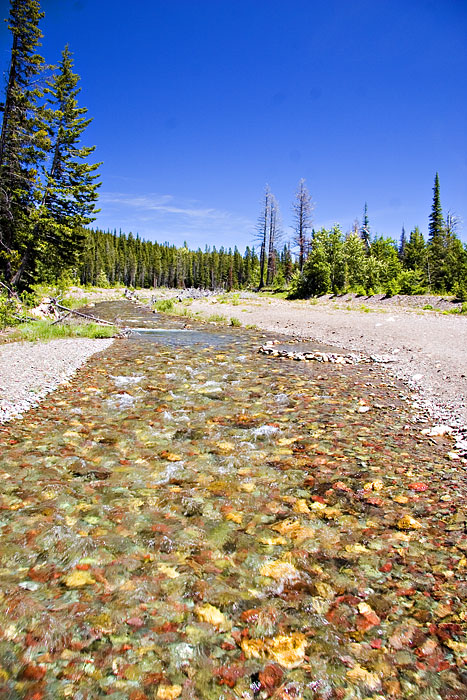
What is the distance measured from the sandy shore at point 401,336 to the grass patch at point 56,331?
9633mm

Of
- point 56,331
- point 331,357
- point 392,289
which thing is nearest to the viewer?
point 331,357

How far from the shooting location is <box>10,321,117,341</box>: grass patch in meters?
15.0

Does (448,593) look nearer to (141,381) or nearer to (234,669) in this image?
(234,669)

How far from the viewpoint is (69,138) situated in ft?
89.7

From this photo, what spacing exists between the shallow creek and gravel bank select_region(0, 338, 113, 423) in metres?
0.69

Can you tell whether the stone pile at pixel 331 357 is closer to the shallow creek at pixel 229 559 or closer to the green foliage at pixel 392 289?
the shallow creek at pixel 229 559

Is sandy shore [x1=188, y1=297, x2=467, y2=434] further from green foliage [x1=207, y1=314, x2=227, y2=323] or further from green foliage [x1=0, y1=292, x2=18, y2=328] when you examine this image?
green foliage [x1=0, y1=292, x2=18, y2=328]

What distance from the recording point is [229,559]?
347 cm

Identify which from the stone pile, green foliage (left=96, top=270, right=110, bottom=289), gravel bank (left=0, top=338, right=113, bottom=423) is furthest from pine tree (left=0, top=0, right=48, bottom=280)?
green foliage (left=96, top=270, right=110, bottom=289)

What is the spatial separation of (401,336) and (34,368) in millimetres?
14304

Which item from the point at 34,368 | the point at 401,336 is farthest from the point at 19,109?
the point at 401,336

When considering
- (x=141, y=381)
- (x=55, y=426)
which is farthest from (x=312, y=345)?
(x=55, y=426)

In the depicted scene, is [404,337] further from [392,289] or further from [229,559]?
[392,289]

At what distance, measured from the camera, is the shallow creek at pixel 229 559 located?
244cm
